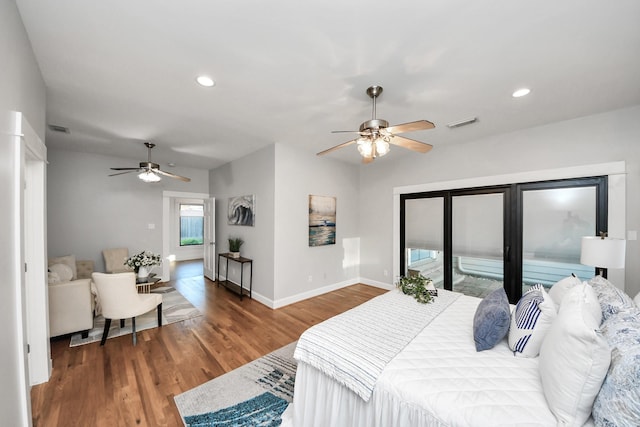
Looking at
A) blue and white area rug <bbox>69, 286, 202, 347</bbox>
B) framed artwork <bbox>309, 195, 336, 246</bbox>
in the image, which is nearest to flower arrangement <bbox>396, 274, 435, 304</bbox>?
framed artwork <bbox>309, 195, 336, 246</bbox>

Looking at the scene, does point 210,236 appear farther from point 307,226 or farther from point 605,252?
point 605,252

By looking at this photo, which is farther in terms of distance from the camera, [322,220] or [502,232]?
[322,220]

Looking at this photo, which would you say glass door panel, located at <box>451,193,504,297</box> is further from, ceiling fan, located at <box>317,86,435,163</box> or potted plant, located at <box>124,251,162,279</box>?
potted plant, located at <box>124,251,162,279</box>

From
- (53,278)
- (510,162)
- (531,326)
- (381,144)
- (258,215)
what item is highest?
(510,162)

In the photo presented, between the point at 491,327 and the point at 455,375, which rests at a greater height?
the point at 491,327

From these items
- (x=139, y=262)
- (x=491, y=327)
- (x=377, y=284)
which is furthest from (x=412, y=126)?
(x=139, y=262)

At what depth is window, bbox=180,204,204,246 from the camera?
889 centimetres

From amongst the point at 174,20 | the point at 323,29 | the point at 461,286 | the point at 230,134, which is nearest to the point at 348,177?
the point at 230,134

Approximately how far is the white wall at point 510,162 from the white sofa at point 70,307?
15.2ft

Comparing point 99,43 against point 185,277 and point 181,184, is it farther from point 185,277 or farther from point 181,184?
point 185,277

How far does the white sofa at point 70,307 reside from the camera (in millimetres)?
2768

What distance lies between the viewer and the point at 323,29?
65.7 inches

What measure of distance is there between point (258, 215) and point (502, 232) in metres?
3.99

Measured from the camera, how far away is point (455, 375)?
1322 millimetres
